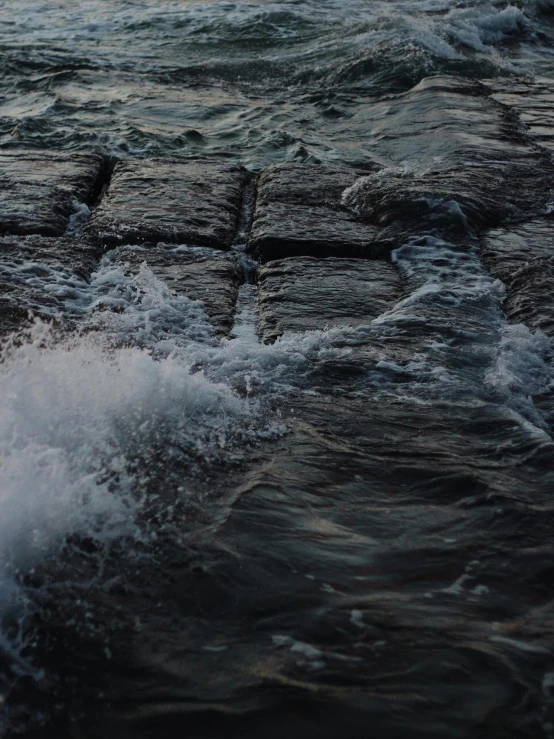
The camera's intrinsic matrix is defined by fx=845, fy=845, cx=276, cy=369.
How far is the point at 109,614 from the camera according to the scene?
218cm

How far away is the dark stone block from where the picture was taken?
3893 millimetres

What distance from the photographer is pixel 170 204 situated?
200 inches

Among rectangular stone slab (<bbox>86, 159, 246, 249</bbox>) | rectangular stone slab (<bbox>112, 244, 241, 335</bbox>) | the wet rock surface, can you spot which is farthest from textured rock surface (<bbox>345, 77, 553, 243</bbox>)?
rectangular stone slab (<bbox>112, 244, 241, 335</bbox>)

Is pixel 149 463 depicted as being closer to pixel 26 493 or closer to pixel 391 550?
pixel 26 493

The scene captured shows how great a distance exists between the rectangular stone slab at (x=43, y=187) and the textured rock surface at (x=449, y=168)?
1726 mm

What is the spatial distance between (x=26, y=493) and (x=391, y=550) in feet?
3.57

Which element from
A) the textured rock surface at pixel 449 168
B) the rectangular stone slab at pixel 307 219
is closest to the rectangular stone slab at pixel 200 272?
the rectangular stone slab at pixel 307 219

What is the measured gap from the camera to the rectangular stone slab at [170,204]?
472 centimetres

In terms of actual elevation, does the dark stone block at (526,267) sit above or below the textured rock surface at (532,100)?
below

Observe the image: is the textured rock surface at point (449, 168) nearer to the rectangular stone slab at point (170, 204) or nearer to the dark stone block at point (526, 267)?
the dark stone block at point (526, 267)

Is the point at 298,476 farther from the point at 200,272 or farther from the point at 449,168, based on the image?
the point at 449,168

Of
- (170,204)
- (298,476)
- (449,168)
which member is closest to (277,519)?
(298,476)

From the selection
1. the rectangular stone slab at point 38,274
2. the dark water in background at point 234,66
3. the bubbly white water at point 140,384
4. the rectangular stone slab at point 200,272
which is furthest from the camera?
the dark water in background at point 234,66

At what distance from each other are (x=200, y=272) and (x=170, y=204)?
91cm
